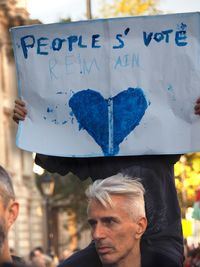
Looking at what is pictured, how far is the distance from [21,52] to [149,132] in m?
Result: 0.69

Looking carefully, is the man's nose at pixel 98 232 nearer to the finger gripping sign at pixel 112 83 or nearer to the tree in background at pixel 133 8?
the finger gripping sign at pixel 112 83

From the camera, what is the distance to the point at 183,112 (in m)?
6.03

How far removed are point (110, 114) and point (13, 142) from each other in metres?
45.7

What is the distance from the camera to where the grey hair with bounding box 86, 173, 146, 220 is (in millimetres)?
5293

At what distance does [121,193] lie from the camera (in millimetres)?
5297

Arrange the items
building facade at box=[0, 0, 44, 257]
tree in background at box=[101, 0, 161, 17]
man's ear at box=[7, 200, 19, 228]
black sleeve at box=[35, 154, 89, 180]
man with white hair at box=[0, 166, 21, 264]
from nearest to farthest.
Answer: man with white hair at box=[0, 166, 21, 264] < man's ear at box=[7, 200, 19, 228] < black sleeve at box=[35, 154, 89, 180] < tree in background at box=[101, 0, 161, 17] < building facade at box=[0, 0, 44, 257]

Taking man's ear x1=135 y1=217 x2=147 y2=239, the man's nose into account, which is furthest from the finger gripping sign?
the man's nose

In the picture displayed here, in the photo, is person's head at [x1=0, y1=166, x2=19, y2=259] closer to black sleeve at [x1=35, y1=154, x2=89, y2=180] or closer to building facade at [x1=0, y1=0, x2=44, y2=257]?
black sleeve at [x1=35, y1=154, x2=89, y2=180]

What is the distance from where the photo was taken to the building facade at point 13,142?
49719 mm

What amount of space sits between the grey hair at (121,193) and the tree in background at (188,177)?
106ft

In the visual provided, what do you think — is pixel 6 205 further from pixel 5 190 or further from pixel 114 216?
pixel 114 216

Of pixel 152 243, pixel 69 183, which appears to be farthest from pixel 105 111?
pixel 69 183

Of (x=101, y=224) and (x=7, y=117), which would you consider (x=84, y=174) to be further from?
(x=7, y=117)

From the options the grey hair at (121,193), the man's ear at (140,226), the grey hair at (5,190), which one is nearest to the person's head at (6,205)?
the grey hair at (5,190)
